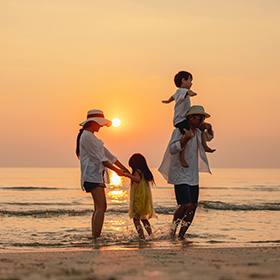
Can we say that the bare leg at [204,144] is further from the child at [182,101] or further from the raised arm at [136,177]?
the raised arm at [136,177]

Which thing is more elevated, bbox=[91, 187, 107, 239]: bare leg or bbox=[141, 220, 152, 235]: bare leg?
bbox=[91, 187, 107, 239]: bare leg

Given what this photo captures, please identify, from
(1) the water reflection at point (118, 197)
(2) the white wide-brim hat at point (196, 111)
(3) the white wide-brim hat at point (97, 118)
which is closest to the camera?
(2) the white wide-brim hat at point (196, 111)

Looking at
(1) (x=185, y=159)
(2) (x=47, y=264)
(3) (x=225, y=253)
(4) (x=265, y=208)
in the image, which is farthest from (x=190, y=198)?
(4) (x=265, y=208)

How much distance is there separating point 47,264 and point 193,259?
1.37 meters

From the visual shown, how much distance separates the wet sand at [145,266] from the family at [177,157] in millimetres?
1759

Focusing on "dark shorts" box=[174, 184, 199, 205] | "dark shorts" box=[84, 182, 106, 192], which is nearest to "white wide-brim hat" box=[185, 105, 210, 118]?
"dark shorts" box=[174, 184, 199, 205]

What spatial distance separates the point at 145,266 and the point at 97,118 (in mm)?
3091

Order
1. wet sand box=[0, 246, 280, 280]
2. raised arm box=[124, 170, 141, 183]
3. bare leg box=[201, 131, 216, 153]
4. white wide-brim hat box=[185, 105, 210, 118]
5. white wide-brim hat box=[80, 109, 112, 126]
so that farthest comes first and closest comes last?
raised arm box=[124, 170, 141, 183] < bare leg box=[201, 131, 216, 153] < white wide-brim hat box=[80, 109, 112, 126] < white wide-brim hat box=[185, 105, 210, 118] < wet sand box=[0, 246, 280, 280]

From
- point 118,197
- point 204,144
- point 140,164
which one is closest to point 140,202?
point 140,164

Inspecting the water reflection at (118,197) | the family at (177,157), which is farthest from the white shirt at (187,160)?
the water reflection at (118,197)

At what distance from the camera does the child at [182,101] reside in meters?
5.84

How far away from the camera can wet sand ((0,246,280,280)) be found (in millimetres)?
2973

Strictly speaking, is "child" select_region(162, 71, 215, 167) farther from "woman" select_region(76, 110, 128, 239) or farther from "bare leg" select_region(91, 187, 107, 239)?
"bare leg" select_region(91, 187, 107, 239)

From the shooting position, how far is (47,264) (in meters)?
3.51
